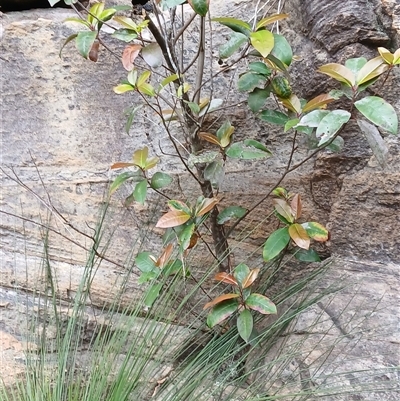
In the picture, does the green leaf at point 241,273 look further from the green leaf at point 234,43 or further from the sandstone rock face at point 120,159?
the green leaf at point 234,43

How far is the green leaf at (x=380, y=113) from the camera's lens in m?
0.78

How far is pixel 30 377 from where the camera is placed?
3.32ft

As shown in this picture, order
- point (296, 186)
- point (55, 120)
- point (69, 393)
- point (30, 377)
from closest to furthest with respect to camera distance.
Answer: point (69, 393) < point (30, 377) < point (296, 186) < point (55, 120)

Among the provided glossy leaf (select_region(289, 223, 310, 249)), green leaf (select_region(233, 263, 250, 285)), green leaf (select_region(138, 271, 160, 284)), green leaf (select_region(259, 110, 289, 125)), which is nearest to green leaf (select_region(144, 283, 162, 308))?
green leaf (select_region(138, 271, 160, 284))

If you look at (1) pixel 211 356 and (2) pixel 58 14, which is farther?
(2) pixel 58 14

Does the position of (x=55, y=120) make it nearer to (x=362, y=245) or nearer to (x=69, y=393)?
(x=69, y=393)

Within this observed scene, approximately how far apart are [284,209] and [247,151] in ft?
0.42

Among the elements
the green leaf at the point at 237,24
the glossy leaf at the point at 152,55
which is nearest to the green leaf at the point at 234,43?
the green leaf at the point at 237,24

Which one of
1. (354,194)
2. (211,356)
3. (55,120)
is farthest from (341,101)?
(55,120)

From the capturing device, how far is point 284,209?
981mm

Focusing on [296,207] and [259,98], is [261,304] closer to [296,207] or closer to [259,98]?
[296,207]

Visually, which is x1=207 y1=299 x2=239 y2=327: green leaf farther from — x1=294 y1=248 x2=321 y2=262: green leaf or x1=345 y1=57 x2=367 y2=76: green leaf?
x1=345 y1=57 x2=367 y2=76: green leaf

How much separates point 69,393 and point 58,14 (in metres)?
0.89

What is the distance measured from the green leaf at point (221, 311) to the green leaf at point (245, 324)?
19mm
